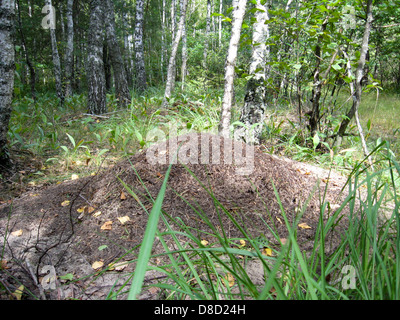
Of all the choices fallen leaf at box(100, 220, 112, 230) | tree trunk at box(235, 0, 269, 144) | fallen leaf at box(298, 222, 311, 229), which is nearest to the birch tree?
tree trunk at box(235, 0, 269, 144)

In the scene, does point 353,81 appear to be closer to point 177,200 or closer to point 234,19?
point 234,19

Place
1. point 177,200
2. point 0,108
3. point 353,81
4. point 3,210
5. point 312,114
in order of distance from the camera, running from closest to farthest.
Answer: point 177,200
point 3,210
point 0,108
point 353,81
point 312,114

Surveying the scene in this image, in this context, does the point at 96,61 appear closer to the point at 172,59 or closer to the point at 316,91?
the point at 172,59

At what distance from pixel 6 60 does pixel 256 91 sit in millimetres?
3164

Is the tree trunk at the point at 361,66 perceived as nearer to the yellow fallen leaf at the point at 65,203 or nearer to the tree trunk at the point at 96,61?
the yellow fallen leaf at the point at 65,203

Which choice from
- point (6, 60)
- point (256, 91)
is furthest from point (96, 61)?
point (256, 91)

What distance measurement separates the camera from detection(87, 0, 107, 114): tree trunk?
4914 mm

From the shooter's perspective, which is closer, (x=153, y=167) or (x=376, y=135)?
(x=153, y=167)

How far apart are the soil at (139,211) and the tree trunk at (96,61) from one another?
10.5ft

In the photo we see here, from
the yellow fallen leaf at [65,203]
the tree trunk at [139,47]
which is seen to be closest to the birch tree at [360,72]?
the yellow fallen leaf at [65,203]

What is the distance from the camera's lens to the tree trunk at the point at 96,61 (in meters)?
4.91
